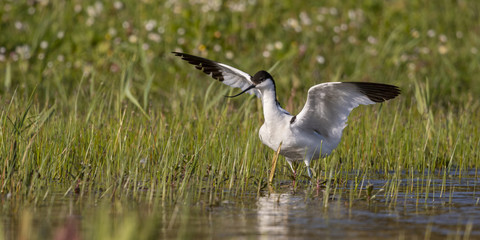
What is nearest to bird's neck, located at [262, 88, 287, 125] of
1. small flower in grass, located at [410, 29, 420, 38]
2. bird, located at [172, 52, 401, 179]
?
bird, located at [172, 52, 401, 179]

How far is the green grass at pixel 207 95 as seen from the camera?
660 centimetres

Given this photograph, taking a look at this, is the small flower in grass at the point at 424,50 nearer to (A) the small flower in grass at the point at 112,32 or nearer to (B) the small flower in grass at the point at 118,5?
(A) the small flower in grass at the point at 112,32

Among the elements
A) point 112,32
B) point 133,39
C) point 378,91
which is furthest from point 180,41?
point 378,91

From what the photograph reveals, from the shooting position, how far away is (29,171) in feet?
21.0

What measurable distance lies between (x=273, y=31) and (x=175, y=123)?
597cm

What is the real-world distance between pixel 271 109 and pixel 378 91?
3.18ft

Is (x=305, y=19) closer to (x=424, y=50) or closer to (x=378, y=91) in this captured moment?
(x=424, y=50)

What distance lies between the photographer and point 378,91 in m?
6.73

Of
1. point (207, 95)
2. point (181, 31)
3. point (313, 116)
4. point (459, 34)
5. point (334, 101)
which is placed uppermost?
point (459, 34)

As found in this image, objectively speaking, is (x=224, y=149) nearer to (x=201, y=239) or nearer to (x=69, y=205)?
(x=69, y=205)

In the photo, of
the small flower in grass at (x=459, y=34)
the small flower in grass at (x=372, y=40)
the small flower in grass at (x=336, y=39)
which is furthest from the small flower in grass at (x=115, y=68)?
the small flower in grass at (x=459, y=34)

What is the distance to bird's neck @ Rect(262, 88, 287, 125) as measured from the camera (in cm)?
702

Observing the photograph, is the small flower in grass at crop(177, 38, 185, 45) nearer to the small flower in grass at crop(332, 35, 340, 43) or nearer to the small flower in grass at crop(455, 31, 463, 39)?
the small flower in grass at crop(332, 35, 340, 43)

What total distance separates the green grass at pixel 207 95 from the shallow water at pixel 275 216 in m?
0.12
